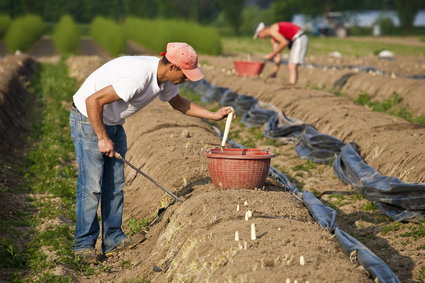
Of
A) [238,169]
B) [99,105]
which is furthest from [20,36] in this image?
[99,105]

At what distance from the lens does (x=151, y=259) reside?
5293 mm

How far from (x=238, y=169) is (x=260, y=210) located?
595 millimetres

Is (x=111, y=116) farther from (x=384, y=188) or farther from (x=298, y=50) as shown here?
(x=298, y=50)

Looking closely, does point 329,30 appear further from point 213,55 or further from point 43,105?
point 43,105

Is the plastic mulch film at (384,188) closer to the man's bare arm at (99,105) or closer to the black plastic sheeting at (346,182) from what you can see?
the black plastic sheeting at (346,182)

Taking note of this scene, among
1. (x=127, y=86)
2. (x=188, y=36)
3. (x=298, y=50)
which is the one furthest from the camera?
(x=188, y=36)

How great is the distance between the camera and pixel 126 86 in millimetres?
4969

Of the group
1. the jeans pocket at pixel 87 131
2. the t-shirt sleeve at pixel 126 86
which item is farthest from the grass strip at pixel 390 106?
the t-shirt sleeve at pixel 126 86

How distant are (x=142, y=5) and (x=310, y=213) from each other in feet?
180

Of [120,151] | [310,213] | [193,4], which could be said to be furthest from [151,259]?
[193,4]

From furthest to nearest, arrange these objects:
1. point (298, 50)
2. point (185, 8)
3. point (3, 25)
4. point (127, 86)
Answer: point (185, 8)
point (3, 25)
point (298, 50)
point (127, 86)

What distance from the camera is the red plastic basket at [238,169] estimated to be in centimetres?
559

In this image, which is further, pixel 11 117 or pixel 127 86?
pixel 11 117

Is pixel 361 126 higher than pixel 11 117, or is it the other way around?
pixel 361 126
